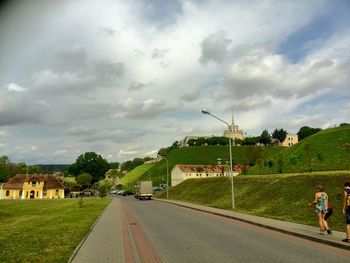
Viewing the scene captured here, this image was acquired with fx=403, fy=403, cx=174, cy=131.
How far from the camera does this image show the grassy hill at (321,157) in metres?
54.1

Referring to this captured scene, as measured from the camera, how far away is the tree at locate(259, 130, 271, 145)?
19525cm

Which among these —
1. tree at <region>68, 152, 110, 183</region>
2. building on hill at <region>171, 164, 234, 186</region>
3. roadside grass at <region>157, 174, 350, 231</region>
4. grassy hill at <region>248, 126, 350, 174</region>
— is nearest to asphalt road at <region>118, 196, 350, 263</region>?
roadside grass at <region>157, 174, 350, 231</region>

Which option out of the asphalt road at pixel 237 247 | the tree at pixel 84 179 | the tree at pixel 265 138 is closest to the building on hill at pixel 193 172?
the tree at pixel 84 179

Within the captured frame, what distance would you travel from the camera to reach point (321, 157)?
48812mm

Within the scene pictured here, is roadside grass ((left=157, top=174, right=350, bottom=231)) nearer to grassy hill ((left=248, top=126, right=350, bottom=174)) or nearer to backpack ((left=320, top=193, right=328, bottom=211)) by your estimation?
backpack ((left=320, top=193, right=328, bottom=211))

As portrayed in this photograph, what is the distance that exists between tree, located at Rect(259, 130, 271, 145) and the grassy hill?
115150 mm

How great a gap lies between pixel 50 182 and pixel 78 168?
31.0m

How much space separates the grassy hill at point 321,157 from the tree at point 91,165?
265 feet

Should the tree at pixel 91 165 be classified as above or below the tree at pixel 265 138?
below

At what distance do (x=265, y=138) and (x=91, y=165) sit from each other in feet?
296

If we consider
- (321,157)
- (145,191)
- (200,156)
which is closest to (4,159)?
(200,156)

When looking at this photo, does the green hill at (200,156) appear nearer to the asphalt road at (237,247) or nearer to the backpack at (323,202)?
the asphalt road at (237,247)

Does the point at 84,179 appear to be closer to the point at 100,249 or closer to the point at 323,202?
the point at 100,249

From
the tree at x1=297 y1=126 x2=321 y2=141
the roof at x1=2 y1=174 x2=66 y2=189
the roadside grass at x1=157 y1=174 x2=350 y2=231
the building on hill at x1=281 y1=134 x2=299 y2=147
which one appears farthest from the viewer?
the building on hill at x1=281 y1=134 x2=299 y2=147
